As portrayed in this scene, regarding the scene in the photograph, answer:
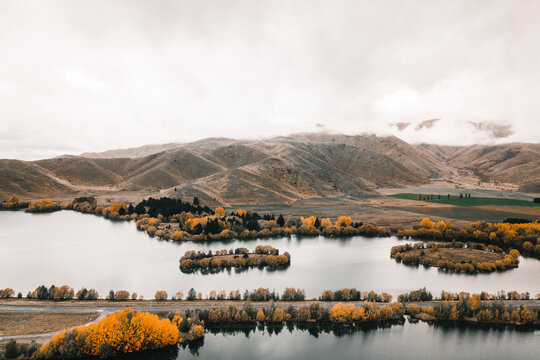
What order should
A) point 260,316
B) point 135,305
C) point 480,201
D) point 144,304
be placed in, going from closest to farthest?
point 260,316, point 135,305, point 144,304, point 480,201

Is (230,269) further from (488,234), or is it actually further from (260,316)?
(488,234)

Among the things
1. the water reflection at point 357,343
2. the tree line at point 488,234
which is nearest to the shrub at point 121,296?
the water reflection at point 357,343

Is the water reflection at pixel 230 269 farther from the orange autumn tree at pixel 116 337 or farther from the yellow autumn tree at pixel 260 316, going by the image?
the orange autumn tree at pixel 116 337

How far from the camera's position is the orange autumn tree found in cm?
4241

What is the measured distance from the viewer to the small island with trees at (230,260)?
79250 mm

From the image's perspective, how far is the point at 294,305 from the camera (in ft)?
187

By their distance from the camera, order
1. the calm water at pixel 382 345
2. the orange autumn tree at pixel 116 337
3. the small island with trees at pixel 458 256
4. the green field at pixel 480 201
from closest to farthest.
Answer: the orange autumn tree at pixel 116 337 → the calm water at pixel 382 345 → the small island with trees at pixel 458 256 → the green field at pixel 480 201

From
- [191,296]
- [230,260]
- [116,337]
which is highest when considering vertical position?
[230,260]

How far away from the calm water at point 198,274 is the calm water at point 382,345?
563 inches

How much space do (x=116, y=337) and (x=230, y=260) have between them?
3835cm

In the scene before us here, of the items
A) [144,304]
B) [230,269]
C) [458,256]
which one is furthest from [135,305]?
[458,256]

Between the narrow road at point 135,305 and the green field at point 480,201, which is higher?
the green field at point 480,201

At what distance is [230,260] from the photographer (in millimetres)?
81250

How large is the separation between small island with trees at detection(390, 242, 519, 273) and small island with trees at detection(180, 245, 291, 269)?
30.2 metres
